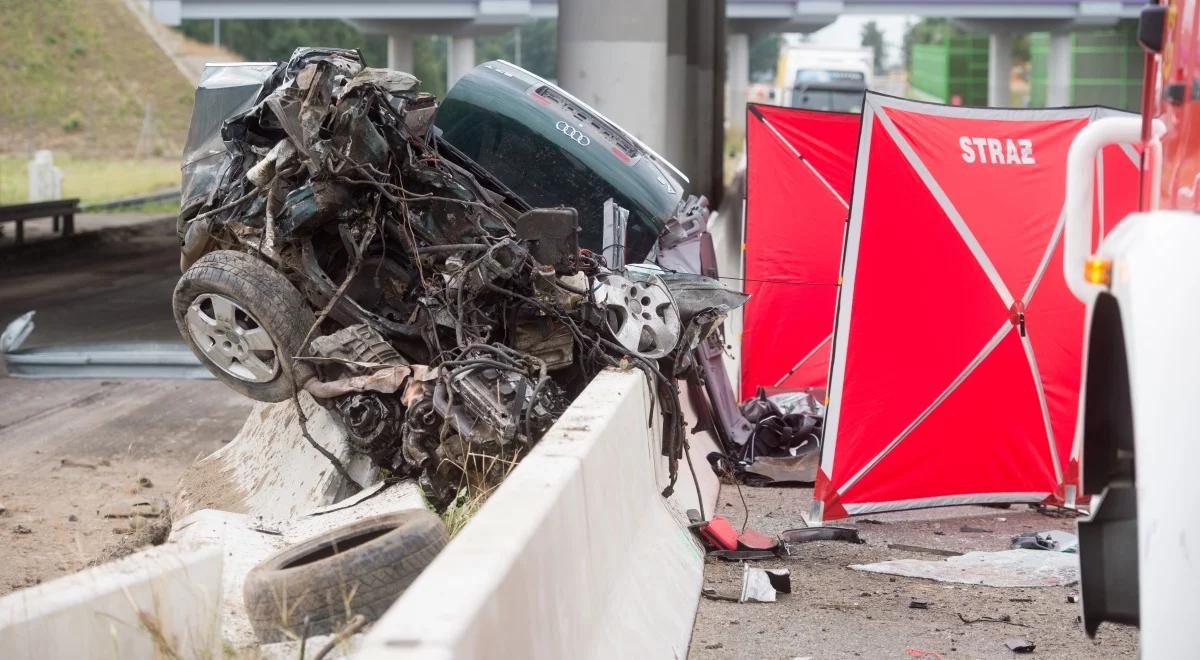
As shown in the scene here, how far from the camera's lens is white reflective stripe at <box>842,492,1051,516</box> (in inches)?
345

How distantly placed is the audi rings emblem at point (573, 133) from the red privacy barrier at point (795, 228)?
4.72 meters

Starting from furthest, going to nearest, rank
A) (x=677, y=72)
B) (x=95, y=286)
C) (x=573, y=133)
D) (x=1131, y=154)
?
(x=677, y=72), (x=95, y=286), (x=1131, y=154), (x=573, y=133)

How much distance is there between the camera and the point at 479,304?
7.31 meters

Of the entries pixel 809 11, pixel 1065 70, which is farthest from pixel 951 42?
pixel 809 11

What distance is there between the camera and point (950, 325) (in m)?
8.90

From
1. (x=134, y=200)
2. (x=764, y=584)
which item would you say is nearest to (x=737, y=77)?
(x=134, y=200)

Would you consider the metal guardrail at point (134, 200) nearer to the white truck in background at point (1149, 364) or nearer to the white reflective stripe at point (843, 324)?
the white reflective stripe at point (843, 324)

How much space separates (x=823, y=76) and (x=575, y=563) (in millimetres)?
48069

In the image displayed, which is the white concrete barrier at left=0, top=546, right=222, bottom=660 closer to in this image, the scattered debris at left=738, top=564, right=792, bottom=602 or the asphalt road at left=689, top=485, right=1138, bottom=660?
the asphalt road at left=689, top=485, right=1138, bottom=660

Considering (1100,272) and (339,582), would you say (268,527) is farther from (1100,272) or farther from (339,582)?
(1100,272)

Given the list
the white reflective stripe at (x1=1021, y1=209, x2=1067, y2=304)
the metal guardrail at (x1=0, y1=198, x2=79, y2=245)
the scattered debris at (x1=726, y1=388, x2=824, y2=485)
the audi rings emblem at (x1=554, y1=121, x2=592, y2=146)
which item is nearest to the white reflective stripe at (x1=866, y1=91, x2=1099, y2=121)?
the white reflective stripe at (x1=1021, y1=209, x2=1067, y2=304)

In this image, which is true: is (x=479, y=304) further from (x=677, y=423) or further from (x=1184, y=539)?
(x=1184, y=539)

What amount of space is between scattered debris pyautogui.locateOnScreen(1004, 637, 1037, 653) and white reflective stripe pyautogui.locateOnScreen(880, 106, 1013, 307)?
3193mm

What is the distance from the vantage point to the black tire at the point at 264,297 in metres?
7.28
